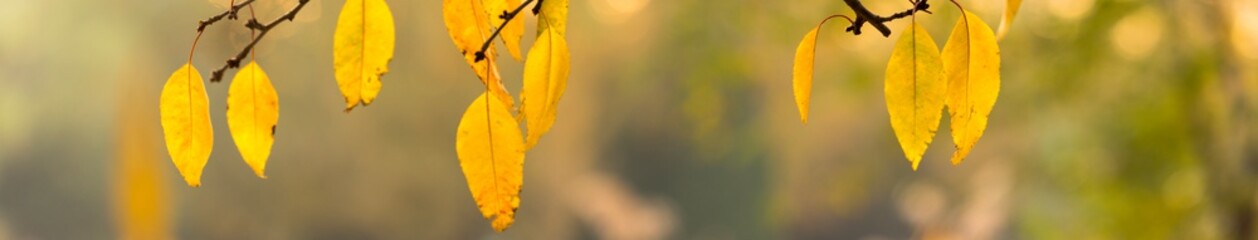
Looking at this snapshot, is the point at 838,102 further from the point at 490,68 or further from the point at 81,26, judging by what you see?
the point at 490,68

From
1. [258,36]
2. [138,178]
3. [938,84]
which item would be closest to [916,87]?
[938,84]

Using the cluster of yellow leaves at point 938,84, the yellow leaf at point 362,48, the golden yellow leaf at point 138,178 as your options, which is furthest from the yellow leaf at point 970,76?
the golden yellow leaf at point 138,178

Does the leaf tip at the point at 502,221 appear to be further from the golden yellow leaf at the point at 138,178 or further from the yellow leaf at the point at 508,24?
the golden yellow leaf at the point at 138,178

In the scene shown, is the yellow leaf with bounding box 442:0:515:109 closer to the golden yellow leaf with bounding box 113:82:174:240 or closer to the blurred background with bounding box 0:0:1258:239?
the blurred background with bounding box 0:0:1258:239

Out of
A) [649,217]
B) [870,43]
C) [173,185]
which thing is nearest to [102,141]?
[173,185]

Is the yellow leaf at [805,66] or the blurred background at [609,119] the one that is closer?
the yellow leaf at [805,66]

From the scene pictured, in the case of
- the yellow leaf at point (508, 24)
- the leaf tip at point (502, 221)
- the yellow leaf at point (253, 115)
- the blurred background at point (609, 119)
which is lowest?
the blurred background at point (609, 119)

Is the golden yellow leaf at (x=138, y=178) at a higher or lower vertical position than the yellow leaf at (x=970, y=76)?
lower

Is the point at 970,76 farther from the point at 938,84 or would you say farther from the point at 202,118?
the point at 202,118
